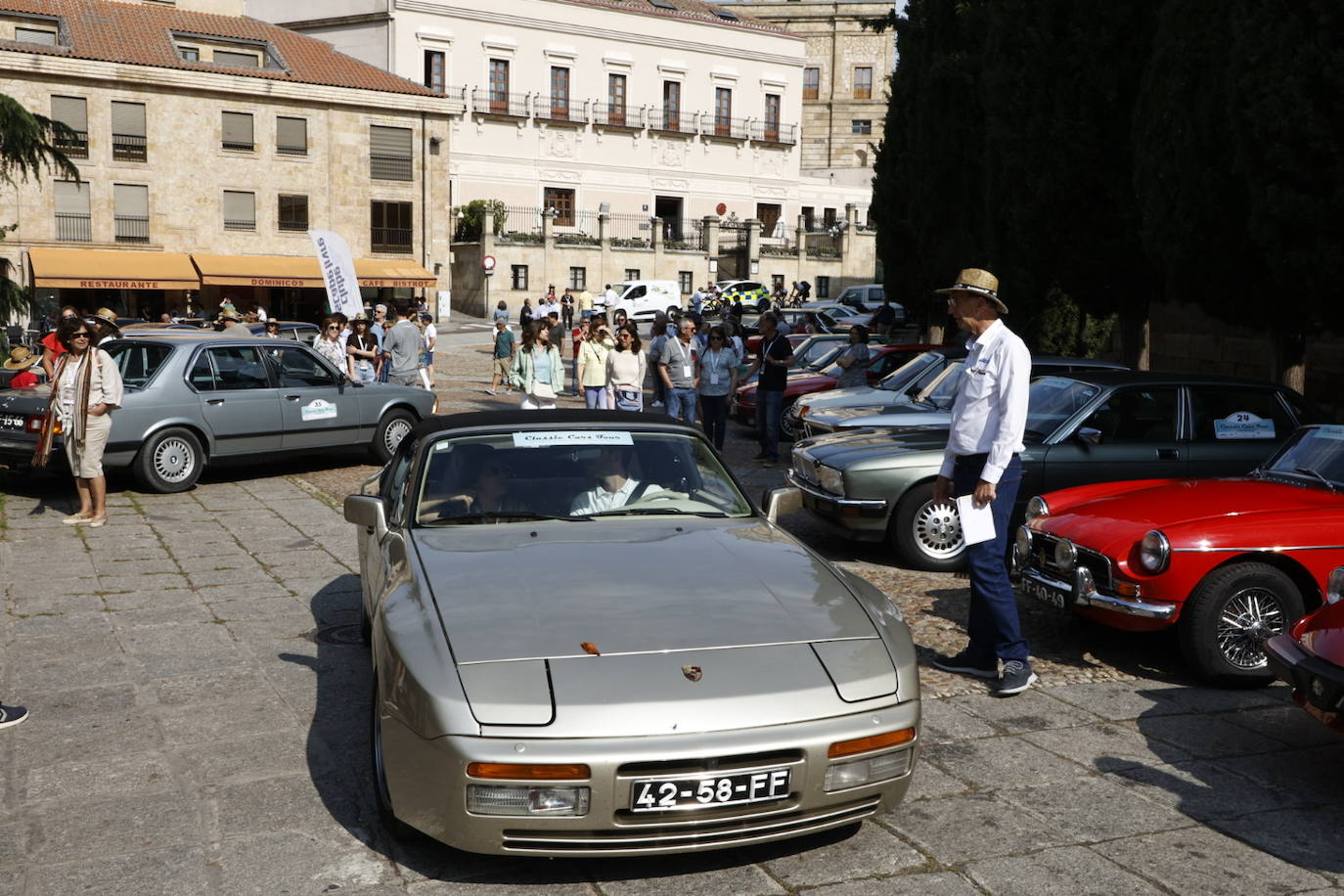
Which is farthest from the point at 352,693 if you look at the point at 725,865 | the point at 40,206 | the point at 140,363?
the point at 40,206

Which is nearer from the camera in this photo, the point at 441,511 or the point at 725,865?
the point at 725,865

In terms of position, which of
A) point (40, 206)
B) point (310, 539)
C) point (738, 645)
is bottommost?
point (310, 539)

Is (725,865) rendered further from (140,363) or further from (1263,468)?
(140,363)

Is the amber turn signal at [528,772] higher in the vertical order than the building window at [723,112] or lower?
lower

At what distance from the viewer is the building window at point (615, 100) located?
200ft

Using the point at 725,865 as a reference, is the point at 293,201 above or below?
above

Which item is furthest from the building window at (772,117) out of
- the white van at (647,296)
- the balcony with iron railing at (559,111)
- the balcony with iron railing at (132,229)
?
the balcony with iron railing at (132,229)

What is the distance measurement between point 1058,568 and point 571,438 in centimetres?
284

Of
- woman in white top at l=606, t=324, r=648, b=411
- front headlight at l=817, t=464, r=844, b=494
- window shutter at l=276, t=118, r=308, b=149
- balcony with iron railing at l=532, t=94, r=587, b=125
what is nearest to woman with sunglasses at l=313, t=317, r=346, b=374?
woman in white top at l=606, t=324, r=648, b=411

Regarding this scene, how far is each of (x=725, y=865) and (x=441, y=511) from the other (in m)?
2.00

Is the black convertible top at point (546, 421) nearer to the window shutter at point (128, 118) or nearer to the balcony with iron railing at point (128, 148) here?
the balcony with iron railing at point (128, 148)

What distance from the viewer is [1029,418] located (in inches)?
371

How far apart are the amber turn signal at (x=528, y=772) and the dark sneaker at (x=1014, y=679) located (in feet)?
9.85

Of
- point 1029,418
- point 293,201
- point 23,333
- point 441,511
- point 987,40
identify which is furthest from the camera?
point 293,201
